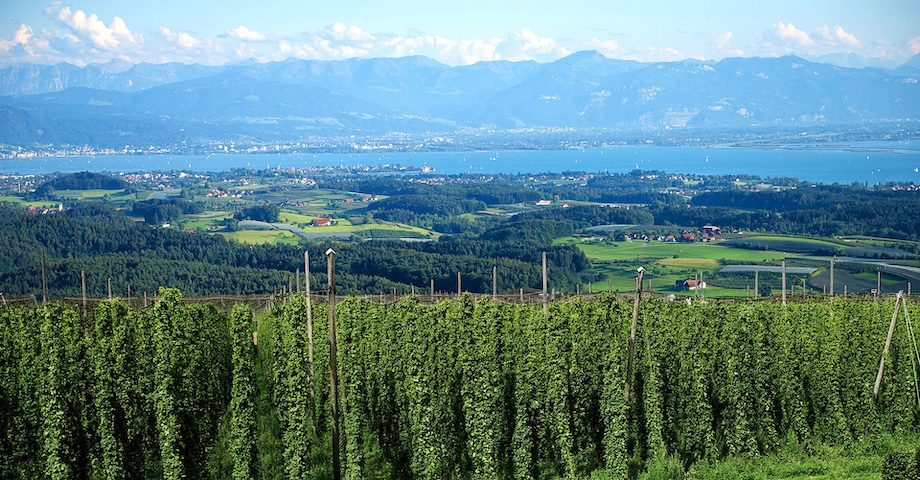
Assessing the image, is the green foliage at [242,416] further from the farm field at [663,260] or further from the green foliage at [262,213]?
the green foliage at [262,213]

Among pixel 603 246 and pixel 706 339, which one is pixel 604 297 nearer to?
pixel 706 339

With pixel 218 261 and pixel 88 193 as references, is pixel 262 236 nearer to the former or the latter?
pixel 218 261

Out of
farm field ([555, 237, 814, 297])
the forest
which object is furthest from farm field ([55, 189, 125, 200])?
the forest

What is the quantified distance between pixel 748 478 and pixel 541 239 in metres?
63.8

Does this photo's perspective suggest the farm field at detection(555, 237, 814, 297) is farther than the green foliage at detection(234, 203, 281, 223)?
No

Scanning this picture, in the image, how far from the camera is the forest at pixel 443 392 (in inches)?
800

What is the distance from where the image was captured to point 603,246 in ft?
270

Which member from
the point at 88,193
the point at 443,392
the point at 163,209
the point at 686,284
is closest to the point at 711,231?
the point at 686,284

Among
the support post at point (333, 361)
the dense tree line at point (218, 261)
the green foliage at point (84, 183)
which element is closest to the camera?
the support post at point (333, 361)

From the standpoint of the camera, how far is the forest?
66.6 feet

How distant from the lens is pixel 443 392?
71.9 feet

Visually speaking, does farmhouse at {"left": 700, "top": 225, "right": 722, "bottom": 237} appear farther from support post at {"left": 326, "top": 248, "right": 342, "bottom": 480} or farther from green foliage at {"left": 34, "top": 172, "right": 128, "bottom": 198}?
green foliage at {"left": 34, "top": 172, "right": 128, "bottom": 198}

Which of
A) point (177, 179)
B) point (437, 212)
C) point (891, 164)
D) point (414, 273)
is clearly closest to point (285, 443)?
point (414, 273)

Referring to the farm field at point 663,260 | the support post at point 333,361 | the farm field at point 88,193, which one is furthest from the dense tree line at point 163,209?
the support post at point 333,361
